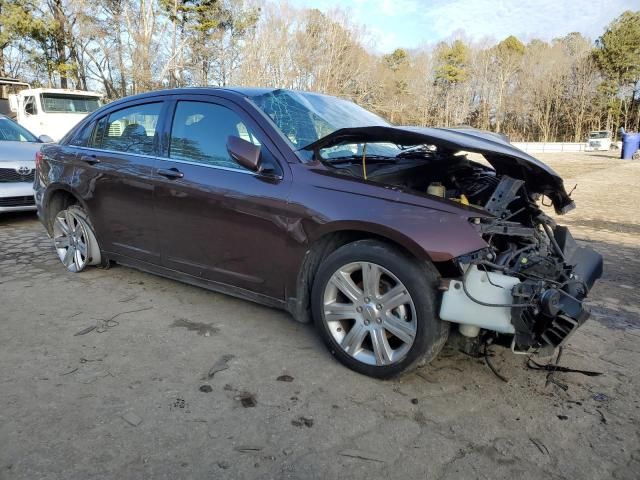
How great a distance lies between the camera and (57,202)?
15.8 ft

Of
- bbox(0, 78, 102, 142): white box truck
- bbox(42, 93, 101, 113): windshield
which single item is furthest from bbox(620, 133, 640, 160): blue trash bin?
bbox(0, 78, 102, 142): white box truck

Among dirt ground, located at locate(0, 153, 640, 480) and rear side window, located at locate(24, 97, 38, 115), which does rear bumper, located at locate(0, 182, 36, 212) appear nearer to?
dirt ground, located at locate(0, 153, 640, 480)

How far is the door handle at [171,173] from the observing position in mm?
3549

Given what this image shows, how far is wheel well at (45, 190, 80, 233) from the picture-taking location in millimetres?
4738

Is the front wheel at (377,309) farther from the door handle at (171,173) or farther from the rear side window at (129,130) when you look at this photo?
the rear side window at (129,130)

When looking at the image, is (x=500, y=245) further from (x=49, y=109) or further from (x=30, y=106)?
(x=30, y=106)

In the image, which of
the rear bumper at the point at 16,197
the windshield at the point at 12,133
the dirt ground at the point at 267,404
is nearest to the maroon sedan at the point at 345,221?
the dirt ground at the point at 267,404

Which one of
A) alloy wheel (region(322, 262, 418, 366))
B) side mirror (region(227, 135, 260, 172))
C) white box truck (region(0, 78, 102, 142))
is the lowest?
alloy wheel (region(322, 262, 418, 366))

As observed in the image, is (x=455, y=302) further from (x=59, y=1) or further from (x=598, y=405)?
(x=59, y=1)

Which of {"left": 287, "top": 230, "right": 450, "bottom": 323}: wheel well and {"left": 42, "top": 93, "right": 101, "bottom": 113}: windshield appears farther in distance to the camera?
{"left": 42, "top": 93, "right": 101, "bottom": 113}: windshield

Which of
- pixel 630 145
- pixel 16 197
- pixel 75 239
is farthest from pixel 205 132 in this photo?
pixel 630 145

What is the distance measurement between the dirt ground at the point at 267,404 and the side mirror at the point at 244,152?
120 centimetres

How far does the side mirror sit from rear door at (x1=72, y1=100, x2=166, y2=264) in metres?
1.02

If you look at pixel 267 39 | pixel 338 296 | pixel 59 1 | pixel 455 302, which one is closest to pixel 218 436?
pixel 338 296
